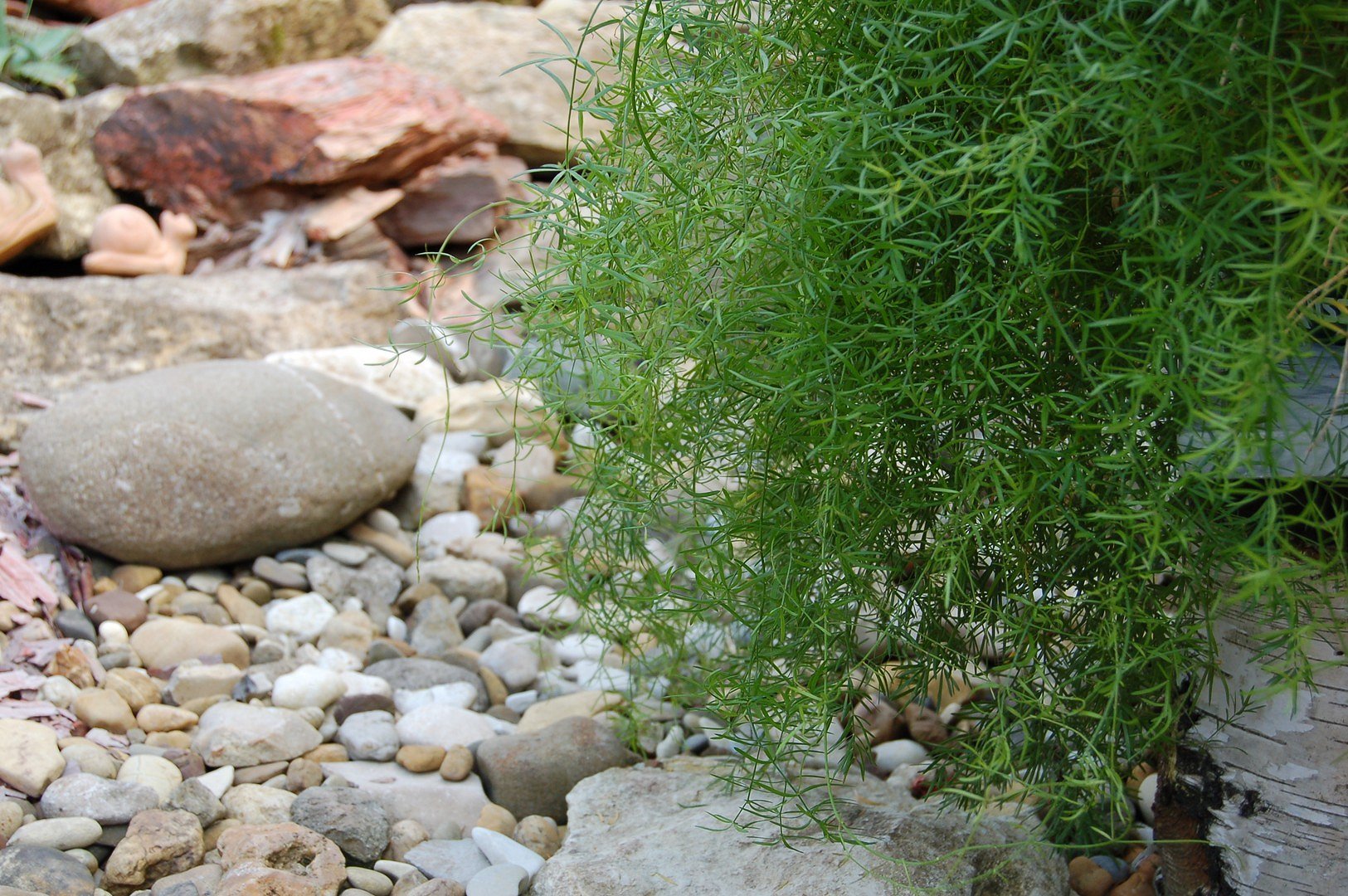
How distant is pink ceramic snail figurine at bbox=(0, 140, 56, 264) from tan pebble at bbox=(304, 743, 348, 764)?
2325 millimetres

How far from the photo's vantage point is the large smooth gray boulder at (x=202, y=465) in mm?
2484

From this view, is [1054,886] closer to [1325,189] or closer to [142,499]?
[1325,189]

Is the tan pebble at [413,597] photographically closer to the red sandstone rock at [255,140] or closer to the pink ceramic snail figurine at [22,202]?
the pink ceramic snail figurine at [22,202]

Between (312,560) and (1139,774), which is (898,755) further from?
(312,560)

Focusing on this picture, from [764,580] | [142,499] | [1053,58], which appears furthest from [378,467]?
[1053,58]

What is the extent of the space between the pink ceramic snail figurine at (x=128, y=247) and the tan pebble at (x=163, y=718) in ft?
6.73

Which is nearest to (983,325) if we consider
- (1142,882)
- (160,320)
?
(1142,882)

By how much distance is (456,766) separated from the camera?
190cm

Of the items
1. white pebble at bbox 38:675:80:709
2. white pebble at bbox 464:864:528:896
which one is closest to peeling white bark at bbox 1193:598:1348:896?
white pebble at bbox 464:864:528:896

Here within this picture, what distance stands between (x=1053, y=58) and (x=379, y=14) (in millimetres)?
4788

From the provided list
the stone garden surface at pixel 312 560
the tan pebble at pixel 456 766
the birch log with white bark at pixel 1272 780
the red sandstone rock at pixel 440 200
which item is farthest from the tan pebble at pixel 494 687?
the red sandstone rock at pixel 440 200

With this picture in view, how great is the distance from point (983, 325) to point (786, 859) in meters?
0.73

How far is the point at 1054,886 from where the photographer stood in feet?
4.68

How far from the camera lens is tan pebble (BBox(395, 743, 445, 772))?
1937 millimetres
